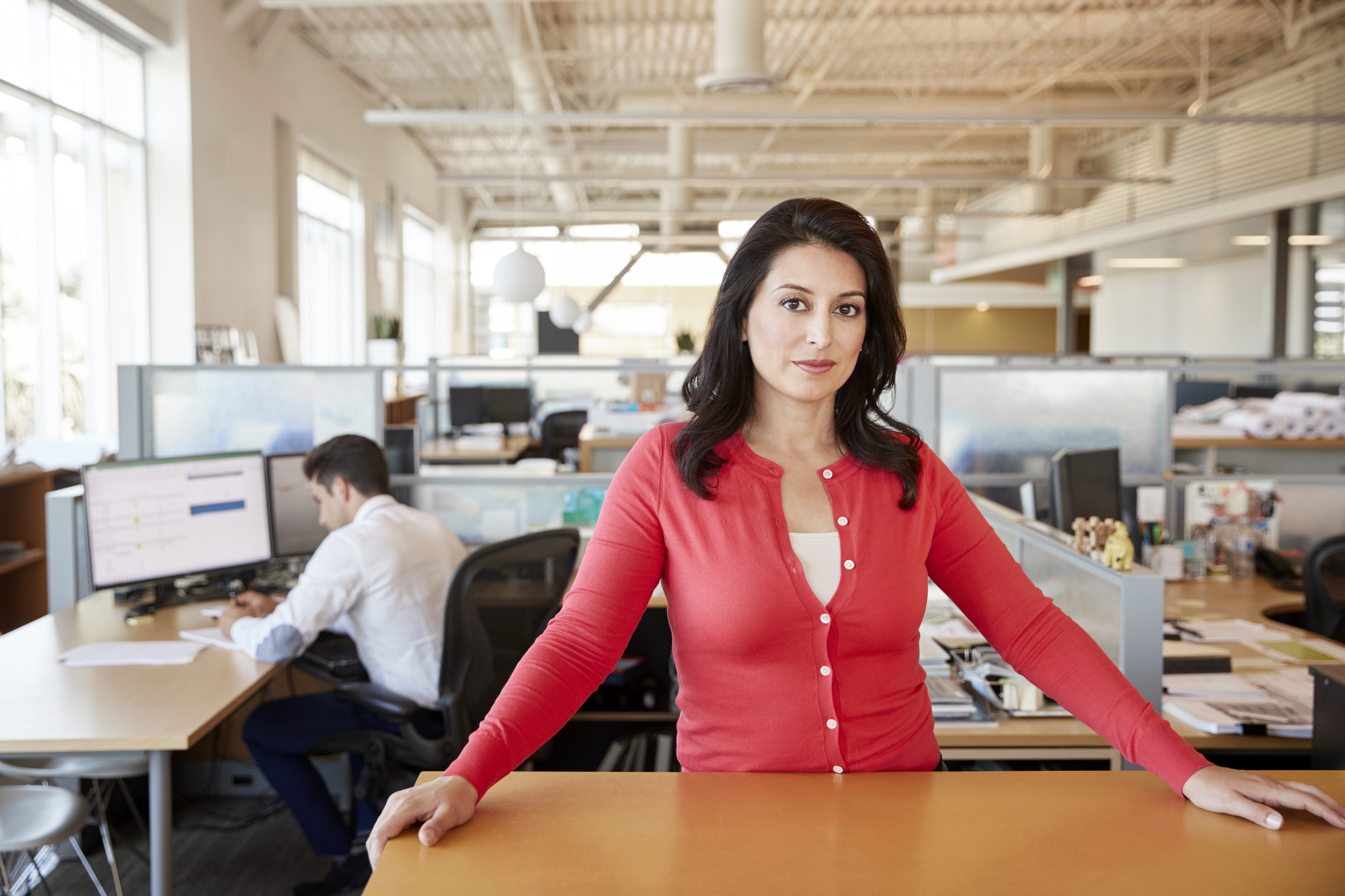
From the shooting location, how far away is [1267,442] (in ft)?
13.4

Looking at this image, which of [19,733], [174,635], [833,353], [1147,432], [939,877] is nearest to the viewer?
[939,877]

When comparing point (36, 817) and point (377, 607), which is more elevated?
point (377, 607)

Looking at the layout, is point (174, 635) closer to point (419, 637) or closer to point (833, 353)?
point (419, 637)

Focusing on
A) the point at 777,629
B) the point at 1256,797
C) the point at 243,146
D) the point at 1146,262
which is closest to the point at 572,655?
the point at 777,629

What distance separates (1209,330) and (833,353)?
460 inches

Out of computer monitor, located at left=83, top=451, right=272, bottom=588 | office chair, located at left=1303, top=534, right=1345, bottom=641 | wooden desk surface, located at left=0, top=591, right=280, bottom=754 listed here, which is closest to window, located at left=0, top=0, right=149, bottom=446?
computer monitor, located at left=83, top=451, right=272, bottom=588

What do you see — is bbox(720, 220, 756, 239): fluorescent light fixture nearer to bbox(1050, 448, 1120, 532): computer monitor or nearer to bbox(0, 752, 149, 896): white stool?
bbox(1050, 448, 1120, 532): computer monitor

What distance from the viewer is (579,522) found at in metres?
3.71

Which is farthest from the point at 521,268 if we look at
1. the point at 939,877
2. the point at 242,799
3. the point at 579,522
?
the point at 939,877

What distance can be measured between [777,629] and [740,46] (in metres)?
5.28

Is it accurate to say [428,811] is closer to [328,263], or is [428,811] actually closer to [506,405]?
[506,405]

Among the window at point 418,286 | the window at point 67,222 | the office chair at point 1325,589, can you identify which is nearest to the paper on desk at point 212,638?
the window at point 67,222

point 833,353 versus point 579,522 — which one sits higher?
point 833,353

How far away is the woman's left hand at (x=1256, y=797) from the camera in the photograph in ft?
3.44
